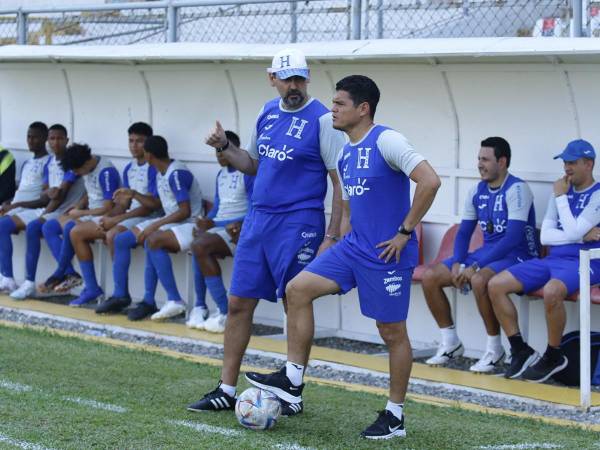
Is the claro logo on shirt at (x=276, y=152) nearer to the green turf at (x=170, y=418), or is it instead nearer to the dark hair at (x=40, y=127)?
the green turf at (x=170, y=418)

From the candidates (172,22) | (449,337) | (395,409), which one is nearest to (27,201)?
(172,22)

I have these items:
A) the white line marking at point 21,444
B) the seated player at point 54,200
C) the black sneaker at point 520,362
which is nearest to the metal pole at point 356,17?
the black sneaker at point 520,362

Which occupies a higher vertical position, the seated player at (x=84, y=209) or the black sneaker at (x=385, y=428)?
the seated player at (x=84, y=209)

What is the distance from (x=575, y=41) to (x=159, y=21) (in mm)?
5638

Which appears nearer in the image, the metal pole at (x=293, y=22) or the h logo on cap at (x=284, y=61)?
the h logo on cap at (x=284, y=61)

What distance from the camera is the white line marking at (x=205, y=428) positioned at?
20.5 feet

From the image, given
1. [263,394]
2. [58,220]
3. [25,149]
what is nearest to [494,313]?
[263,394]

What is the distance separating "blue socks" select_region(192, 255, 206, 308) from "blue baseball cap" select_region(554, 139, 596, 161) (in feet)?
12.3

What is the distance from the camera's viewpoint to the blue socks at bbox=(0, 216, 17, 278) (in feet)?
41.8

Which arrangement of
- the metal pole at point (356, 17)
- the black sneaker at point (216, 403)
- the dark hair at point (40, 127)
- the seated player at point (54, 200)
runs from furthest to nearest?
the dark hair at point (40, 127) < the seated player at point (54, 200) < the metal pole at point (356, 17) < the black sneaker at point (216, 403)

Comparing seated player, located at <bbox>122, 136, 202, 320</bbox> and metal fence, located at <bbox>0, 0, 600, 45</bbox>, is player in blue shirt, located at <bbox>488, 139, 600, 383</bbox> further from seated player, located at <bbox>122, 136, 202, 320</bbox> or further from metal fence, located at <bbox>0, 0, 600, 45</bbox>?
seated player, located at <bbox>122, 136, 202, 320</bbox>

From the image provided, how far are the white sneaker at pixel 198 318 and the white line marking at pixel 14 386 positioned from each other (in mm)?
3136

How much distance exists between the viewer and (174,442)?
236 inches

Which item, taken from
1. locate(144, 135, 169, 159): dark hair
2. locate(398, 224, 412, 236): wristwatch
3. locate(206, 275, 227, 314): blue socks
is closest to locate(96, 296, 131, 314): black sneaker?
locate(206, 275, 227, 314): blue socks
